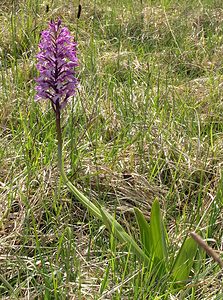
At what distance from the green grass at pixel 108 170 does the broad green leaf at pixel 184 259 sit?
0.08ft

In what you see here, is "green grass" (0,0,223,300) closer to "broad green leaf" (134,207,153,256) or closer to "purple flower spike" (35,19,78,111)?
"broad green leaf" (134,207,153,256)

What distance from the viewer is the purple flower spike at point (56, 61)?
136 cm

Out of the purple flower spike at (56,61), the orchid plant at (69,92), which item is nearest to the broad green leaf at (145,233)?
the orchid plant at (69,92)

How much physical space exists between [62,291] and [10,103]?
126 centimetres

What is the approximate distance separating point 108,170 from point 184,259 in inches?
23.1

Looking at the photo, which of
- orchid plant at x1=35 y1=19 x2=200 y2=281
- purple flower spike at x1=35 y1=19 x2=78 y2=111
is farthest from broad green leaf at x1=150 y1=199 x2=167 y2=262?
purple flower spike at x1=35 y1=19 x2=78 y2=111

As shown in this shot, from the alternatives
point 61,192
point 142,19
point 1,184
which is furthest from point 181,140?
point 142,19

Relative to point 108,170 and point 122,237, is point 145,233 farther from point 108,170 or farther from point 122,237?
point 108,170

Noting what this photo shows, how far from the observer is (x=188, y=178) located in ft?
6.46

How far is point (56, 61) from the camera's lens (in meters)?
1.37

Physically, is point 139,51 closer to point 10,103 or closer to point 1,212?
point 10,103

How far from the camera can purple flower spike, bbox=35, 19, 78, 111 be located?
1362 mm

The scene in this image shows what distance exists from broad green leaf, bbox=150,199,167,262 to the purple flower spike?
39cm

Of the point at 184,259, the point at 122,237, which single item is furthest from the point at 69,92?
the point at 184,259
